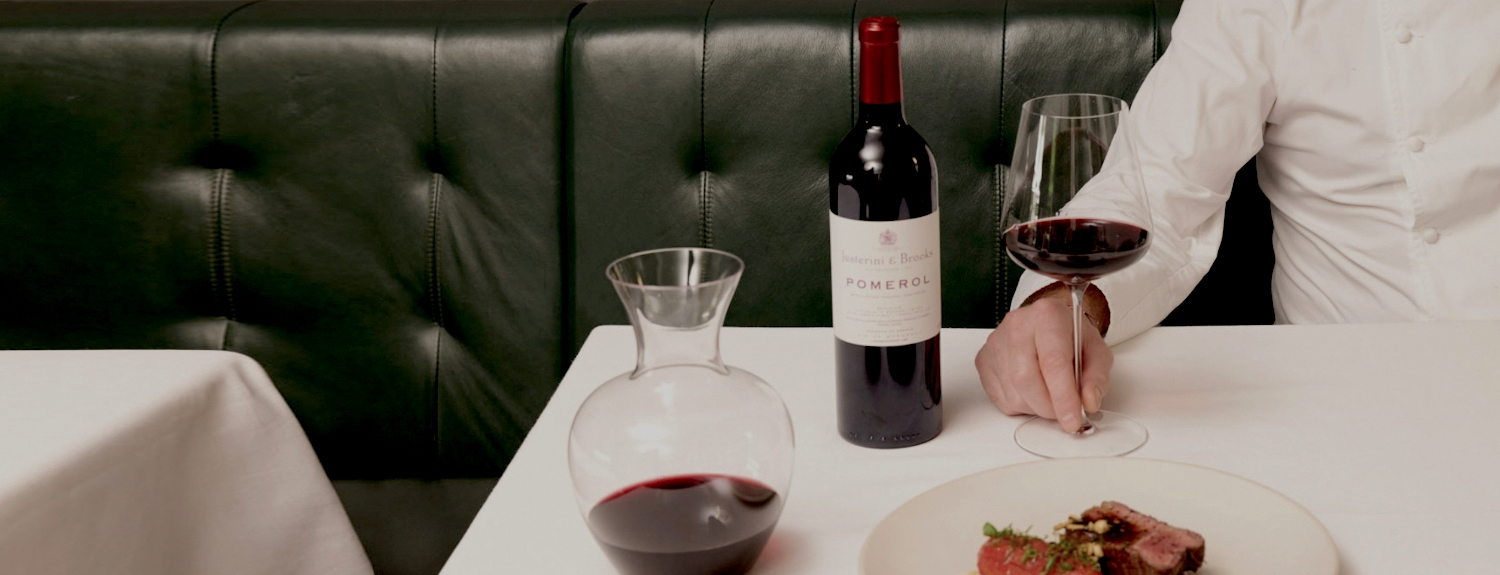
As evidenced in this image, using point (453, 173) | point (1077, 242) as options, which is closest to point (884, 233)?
point (1077, 242)

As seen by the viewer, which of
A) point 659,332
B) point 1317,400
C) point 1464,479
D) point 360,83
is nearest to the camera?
point 659,332

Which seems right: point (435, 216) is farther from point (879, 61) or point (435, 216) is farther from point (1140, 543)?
point (1140, 543)

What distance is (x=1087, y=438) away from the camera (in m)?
0.83

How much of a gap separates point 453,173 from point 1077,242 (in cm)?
93

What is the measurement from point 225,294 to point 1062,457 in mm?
1141

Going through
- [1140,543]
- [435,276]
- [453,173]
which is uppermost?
[1140,543]

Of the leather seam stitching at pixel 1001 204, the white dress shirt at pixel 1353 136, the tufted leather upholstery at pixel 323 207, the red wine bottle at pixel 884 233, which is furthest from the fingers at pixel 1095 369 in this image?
the tufted leather upholstery at pixel 323 207

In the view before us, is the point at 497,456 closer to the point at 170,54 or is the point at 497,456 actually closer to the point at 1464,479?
the point at 170,54

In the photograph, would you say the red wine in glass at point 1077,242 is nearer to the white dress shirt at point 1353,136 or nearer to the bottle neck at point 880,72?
the bottle neck at point 880,72

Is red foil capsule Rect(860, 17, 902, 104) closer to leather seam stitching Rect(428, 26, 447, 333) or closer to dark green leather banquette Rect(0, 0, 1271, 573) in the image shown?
dark green leather banquette Rect(0, 0, 1271, 573)

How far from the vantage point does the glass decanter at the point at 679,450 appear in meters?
0.63

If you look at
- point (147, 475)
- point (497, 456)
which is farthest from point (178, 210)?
point (147, 475)

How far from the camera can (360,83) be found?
1521 mm

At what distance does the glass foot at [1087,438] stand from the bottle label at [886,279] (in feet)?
0.37
